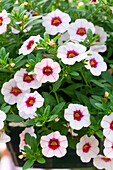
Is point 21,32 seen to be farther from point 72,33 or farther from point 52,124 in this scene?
point 52,124

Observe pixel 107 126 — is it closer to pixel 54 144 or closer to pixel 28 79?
pixel 54 144

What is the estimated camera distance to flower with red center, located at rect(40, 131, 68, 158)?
2.68ft

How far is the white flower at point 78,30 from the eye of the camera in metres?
0.94

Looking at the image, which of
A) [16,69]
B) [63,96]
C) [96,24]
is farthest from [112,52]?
[16,69]

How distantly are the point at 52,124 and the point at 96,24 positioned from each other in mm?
436

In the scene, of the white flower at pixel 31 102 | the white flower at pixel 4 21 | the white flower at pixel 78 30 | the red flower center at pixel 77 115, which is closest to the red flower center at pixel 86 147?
the red flower center at pixel 77 115

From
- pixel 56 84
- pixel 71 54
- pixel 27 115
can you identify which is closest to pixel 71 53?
pixel 71 54

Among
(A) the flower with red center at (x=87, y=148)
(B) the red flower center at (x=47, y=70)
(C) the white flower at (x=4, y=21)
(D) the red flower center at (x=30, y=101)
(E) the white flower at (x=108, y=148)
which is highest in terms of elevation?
(C) the white flower at (x=4, y=21)

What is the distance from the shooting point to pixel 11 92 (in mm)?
927

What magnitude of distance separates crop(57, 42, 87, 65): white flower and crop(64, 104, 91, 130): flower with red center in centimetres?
15

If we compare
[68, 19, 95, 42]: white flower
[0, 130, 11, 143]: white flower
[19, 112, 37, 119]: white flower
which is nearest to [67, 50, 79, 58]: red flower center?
[68, 19, 95, 42]: white flower

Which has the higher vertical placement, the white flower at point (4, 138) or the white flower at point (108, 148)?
the white flower at point (4, 138)

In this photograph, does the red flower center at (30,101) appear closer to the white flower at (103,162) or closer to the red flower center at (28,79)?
the red flower center at (28,79)

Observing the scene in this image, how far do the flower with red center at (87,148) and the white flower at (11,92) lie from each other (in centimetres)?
24
